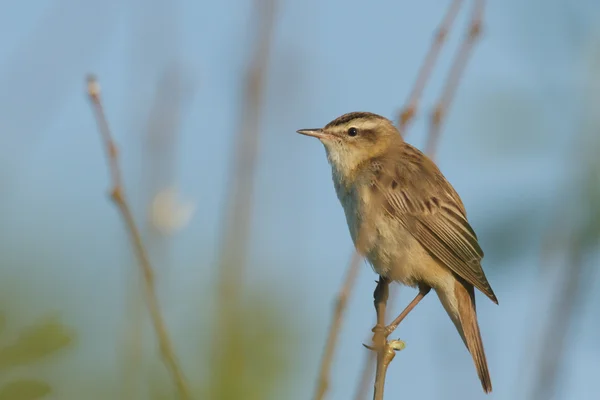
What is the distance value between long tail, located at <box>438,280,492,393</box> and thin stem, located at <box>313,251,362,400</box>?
10.8 ft

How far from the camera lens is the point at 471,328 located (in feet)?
17.6

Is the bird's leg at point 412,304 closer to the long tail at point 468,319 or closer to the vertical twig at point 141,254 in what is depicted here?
the long tail at point 468,319

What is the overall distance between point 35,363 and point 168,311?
1016 millimetres

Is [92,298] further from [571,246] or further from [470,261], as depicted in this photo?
[470,261]

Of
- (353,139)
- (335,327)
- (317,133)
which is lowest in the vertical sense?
(335,327)

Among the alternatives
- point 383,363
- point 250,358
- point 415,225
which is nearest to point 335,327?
point 250,358

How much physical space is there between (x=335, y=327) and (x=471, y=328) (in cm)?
369

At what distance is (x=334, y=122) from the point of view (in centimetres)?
609

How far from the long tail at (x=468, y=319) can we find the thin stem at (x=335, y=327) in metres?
3.29

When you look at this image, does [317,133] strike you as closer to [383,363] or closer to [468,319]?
[468,319]

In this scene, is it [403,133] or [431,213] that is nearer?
[403,133]

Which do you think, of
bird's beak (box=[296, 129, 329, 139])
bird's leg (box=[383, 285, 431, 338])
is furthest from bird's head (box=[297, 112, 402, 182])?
bird's leg (box=[383, 285, 431, 338])

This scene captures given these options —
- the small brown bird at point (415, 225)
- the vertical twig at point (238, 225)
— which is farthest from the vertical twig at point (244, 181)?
the small brown bird at point (415, 225)

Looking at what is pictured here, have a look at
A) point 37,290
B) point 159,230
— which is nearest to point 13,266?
point 37,290
